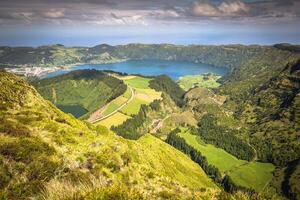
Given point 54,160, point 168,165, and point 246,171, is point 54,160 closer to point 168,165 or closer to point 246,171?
point 168,165

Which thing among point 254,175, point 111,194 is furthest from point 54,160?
point 254,175

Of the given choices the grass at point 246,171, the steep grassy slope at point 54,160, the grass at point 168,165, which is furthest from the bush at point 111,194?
the grass at point 246,171

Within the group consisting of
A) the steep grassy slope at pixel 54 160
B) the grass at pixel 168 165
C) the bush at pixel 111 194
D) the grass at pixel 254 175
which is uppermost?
the bush at pixel 111 194

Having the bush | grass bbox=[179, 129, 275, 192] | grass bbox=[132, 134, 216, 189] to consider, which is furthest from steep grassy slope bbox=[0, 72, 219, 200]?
grass bbox=[179, 129, 275, 192]

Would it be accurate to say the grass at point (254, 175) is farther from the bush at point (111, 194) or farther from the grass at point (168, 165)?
the bush at point (111, 194)

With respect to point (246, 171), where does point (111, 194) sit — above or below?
above

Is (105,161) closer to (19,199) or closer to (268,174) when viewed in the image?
(19,199)

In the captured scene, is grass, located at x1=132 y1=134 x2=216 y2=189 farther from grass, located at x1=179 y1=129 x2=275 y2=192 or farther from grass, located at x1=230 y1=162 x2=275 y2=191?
grass, located at x1=179 y1=129 x2=275 y2=192

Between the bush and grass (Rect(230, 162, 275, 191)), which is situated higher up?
the bush

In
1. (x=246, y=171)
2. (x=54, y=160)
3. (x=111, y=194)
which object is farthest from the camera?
(x=246, y=171)

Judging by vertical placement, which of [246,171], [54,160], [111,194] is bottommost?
[246,171]

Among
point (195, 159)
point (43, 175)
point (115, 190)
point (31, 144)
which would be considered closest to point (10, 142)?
point (31, 144)
